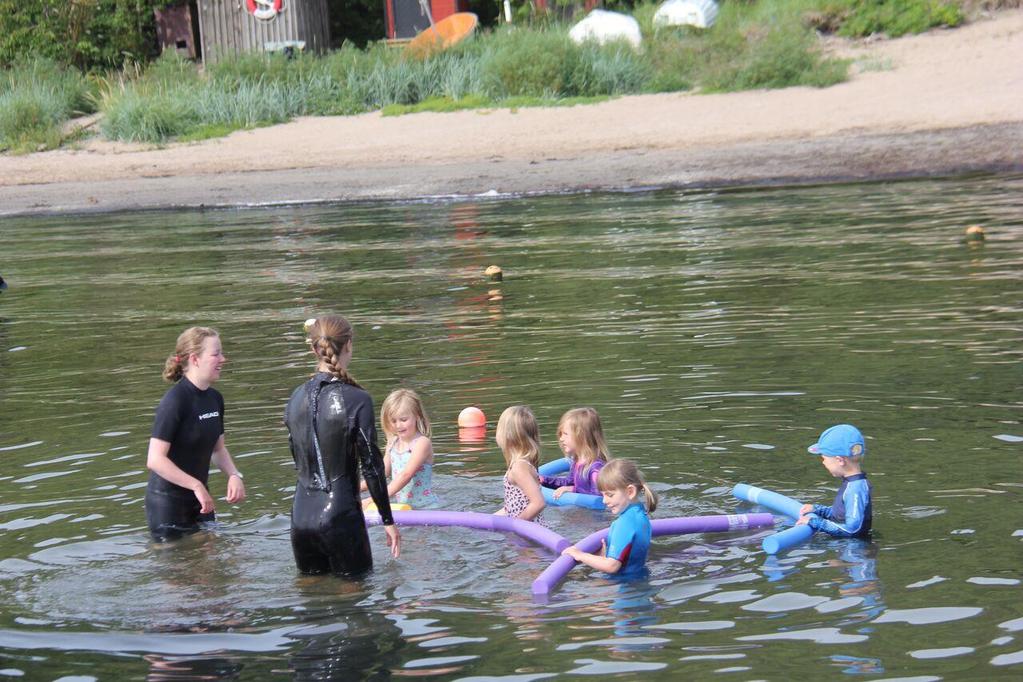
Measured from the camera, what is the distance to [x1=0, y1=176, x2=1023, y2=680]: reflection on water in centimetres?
721

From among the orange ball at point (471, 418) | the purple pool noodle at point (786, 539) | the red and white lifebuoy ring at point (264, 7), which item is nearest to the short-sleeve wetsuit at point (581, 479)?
the orange ball at point (471, 418)

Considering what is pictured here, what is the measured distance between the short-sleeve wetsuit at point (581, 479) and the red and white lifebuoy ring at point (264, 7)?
28.5 meters

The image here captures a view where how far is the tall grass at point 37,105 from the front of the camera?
3241 centimetres

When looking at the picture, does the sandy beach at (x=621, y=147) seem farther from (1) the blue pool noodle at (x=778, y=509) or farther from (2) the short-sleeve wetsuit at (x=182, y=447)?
(2) the short-sleeve wetsuit at (x=182, y=447)

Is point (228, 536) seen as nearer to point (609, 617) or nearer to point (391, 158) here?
point (609, 617)

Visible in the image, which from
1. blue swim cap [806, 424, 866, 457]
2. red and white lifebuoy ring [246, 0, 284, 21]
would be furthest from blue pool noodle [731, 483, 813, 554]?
red and white lifebuoy ring [246, 0, 284, 21]

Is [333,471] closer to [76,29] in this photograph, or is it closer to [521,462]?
[521,462]

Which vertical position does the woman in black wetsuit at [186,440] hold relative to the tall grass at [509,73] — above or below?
below

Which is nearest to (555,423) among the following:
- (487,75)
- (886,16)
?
(487,75)

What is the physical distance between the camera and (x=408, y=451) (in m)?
9.43

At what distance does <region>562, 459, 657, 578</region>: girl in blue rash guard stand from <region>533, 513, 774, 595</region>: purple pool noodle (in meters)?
0.12

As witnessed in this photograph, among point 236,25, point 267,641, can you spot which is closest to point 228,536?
point 267,641

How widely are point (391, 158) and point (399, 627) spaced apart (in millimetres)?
22287

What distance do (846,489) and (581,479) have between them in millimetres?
1997
